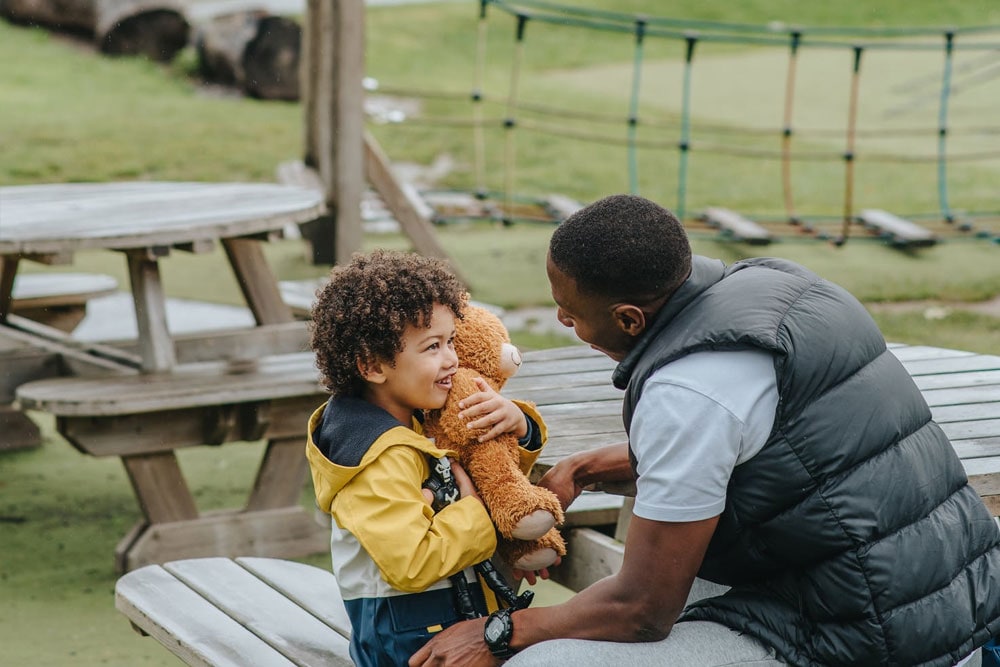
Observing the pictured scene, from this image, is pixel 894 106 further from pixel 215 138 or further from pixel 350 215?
pixel 350 215

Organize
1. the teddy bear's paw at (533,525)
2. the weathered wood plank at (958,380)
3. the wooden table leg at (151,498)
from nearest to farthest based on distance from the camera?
1. the teddy bear's paw at (533,525)
2. the weathered wood plank at (958,380)
3. the wooden table leg at (151,498)

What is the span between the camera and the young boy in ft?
7.25

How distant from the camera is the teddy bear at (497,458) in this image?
2309 mm

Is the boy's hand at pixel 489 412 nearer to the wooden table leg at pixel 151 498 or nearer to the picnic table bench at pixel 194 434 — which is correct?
the picnic table bench at pixel 194 434

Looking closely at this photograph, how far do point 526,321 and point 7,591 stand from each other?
11.4 ft

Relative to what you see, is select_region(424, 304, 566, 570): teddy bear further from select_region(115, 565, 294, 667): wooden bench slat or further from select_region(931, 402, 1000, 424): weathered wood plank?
select_region(931, 402, 1000, 424): weathered wood plank

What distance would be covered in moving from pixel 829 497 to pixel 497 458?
61 cm

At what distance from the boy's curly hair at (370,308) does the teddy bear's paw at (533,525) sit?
1.20 ft

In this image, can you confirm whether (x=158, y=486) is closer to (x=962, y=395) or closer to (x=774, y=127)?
(x=962, y=395)

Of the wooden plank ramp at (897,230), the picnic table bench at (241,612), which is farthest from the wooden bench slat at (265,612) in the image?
the wooden plank ramp at (897,230)

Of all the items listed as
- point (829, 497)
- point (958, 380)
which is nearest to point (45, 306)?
point (958, 380)

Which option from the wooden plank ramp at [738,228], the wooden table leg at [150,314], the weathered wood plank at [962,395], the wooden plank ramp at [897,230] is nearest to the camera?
the weathered wood plank at [962,395]

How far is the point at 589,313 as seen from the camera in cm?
217

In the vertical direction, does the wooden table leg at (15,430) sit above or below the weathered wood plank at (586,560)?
below
